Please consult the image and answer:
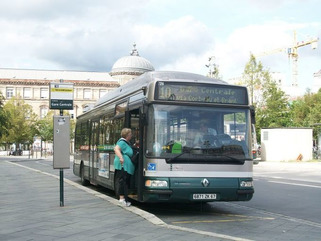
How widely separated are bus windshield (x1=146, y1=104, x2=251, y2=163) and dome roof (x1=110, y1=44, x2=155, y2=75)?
108223mm

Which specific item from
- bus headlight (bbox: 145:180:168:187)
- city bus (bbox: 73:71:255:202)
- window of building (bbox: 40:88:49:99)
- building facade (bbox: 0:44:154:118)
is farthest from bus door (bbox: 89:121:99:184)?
window of building (bbox: 40:88:49:99)

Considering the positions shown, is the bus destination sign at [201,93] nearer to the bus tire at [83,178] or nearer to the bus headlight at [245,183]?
the bus headlight at [245,183]

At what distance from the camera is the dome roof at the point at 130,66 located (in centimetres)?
11900

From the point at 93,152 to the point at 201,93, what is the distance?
22.4ft

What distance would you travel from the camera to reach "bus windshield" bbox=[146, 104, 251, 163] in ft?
33.7

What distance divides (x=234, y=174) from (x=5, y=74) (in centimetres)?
11073

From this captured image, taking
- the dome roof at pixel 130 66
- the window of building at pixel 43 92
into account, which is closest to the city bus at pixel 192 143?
the window of building at pixel 43 92

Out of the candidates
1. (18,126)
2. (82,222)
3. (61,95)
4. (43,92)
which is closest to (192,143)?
(82,222)

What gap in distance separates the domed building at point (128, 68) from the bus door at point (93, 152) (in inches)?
3984

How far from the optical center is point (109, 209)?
1057 cm

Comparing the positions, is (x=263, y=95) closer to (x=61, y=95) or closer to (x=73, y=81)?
(x=61, y=95)

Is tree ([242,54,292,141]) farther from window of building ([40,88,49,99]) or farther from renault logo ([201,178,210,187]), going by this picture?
window of building ([40,88,49,99])

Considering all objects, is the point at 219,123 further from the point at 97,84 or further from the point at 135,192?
the point at 97,84

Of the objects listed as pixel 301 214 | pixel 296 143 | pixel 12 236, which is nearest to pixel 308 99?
pixel 296 143
